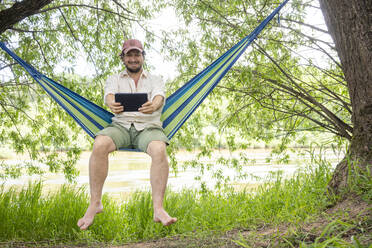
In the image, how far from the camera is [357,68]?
188 cm

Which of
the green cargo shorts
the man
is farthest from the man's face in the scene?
the green cargo shorts

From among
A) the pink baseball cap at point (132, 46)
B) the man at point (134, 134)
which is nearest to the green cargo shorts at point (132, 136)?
the man at point (134, 134)

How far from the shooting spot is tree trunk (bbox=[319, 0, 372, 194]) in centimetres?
185

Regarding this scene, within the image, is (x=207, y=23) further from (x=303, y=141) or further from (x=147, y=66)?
(x=303, y=141)

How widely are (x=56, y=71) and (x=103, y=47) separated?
537 mm

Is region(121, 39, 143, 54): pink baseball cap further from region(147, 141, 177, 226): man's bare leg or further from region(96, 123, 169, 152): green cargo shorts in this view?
region(147, 141, 177, 226): man's bare leg

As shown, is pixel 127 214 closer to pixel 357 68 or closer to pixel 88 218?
pixel 88 218

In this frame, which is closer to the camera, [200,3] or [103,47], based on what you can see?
[200,3]

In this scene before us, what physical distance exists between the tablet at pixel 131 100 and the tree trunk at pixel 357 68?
1155 mm

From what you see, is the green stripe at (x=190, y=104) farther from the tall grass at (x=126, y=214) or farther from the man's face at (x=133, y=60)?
the tall grass at (x=126, y=214)

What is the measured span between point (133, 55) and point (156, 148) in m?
0.65

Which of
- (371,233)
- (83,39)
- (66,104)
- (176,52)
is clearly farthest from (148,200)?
(371,233)

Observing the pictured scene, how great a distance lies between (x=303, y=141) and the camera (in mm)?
4008

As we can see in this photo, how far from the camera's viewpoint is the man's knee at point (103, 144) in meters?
1.81
